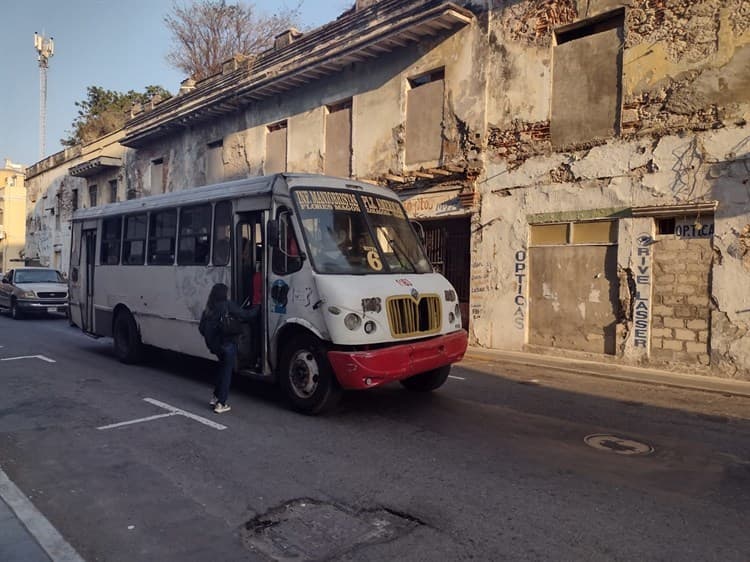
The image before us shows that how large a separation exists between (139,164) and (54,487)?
2589 centimetres

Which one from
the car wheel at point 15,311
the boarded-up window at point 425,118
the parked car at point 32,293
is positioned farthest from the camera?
the car wheel at point 15,311

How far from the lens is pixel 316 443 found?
5.63 m

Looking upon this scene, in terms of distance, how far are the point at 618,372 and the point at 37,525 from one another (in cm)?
922

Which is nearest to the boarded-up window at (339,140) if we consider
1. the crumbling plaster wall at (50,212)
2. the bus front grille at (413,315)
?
the bus front grille at (413,315)

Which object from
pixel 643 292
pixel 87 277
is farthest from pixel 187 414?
pixel 643 292

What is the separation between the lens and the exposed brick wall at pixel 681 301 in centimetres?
1014

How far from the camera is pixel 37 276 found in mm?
19141

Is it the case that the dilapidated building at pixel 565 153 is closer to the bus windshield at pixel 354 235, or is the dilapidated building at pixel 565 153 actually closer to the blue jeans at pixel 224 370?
the bus windshield at pixel 354 235

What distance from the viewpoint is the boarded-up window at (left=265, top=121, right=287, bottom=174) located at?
19.6 m

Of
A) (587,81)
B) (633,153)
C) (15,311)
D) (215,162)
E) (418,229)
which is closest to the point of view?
(418,229)

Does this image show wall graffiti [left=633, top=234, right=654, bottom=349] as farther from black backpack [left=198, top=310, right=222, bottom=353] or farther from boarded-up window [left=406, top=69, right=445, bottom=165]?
black backpack [left=198, top=310, right=222, bottom=353]

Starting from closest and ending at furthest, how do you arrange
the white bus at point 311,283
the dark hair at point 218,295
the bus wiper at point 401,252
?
the white bus at point 311,283, the dark hair at point 218,295, the bus wiper at point 401,252

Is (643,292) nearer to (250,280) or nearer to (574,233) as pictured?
(574,233)

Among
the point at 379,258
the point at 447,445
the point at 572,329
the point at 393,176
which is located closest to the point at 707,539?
the point at 447,445
